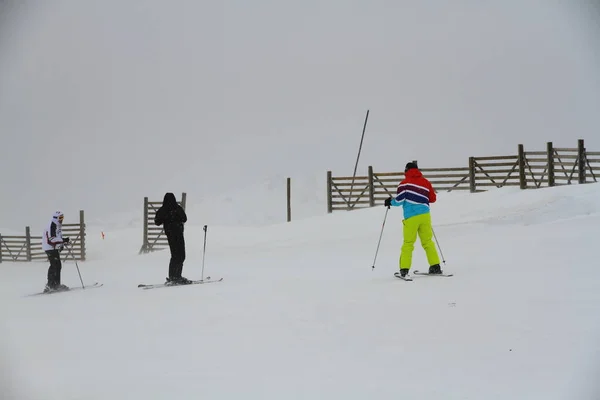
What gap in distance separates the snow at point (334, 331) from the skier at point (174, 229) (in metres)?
0.74

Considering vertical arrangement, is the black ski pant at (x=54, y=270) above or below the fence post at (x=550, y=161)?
below

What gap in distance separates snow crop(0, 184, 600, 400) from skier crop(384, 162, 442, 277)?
42cm

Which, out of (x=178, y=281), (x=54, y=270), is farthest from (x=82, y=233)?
(x=178, y=281)

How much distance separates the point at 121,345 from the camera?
5.96m

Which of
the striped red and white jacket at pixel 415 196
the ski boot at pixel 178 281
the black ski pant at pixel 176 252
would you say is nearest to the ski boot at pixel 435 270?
the striped red and white jacket at pixel 415 196

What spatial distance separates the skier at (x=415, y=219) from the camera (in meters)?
9.47

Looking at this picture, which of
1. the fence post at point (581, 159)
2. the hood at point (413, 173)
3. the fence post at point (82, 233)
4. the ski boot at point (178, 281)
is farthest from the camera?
the fence post at point (82, 233)

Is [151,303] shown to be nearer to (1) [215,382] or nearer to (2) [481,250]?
(1) [215,382]

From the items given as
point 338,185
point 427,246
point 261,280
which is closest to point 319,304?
point 427,246

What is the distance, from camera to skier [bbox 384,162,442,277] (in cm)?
947

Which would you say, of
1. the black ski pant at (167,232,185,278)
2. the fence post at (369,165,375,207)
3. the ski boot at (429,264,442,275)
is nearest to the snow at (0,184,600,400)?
the ski boot at (429,264,442,275)

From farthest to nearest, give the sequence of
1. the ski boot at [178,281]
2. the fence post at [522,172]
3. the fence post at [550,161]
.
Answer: the fence post at [522,172]
the fence post at [550,161]
the ski boot at [178,281]

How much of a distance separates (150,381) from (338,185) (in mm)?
20077

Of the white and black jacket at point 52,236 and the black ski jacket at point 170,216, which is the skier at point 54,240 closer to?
the white and black jacket at point 52,236
